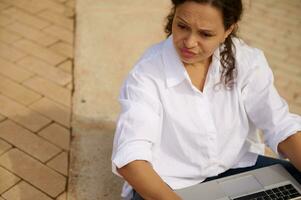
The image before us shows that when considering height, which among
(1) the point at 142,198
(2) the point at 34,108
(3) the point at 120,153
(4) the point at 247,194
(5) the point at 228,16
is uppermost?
(5) the point at 228,16

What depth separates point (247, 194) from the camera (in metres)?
1.46

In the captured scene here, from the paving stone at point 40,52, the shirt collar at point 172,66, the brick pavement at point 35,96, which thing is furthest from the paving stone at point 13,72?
the shirt collar at point 172,66

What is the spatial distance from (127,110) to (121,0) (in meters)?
2.45

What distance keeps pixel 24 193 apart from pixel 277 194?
1.14 meters

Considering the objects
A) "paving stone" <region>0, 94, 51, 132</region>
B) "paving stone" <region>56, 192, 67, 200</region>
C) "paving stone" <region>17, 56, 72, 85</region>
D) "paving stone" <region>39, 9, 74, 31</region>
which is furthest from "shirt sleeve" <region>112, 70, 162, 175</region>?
"paving stone" <region>39, 9, 74, 31</region>

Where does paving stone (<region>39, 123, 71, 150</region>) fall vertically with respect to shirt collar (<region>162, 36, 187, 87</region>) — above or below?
below

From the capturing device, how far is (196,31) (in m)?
1.41

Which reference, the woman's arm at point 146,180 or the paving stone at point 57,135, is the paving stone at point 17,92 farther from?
the woman's arm at point 146,180

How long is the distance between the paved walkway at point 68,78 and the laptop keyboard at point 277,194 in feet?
2.72

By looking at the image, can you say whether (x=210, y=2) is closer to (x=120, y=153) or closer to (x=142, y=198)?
(x=120, y=153)

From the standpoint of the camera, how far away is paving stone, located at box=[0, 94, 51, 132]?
2.39 meters

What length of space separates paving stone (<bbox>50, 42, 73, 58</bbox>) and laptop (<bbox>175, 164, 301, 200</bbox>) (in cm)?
171

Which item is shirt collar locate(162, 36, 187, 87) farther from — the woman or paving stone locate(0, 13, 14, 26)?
paving stone locate(0, 13, 14, 26)

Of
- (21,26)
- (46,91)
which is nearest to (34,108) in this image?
(46,91)
